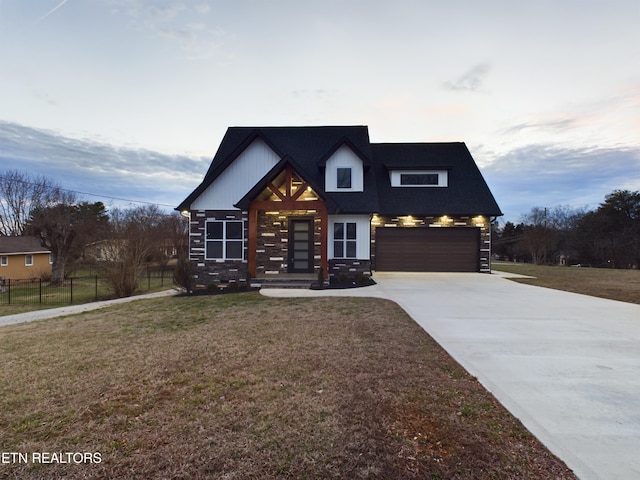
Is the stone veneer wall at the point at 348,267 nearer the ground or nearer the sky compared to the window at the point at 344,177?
nearer the ground

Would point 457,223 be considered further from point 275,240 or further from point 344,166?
point 275,240

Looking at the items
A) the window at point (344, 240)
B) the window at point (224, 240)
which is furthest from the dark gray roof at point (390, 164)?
the window at point (224, 240)

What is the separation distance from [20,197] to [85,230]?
51.5 ft

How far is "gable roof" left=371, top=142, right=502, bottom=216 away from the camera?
16.0m

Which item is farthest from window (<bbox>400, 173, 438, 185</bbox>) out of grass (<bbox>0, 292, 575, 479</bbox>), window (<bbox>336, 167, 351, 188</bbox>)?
grass (<bbox>0, 292, 575, 479</bbox>)

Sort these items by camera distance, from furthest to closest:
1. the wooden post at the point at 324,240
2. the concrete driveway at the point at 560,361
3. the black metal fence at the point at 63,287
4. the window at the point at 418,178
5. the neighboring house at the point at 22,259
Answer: the neighboring house at the point at 22,259 → the black metal fence at the point at 63,287 → the window at the point at 418,178 → the wooden post at the point at 324,240 → the concrete driveway at the point at 560,361

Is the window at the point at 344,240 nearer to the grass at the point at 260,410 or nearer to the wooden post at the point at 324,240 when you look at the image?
the wooden post at the point at 324,240

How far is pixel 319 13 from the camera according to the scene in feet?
37.6

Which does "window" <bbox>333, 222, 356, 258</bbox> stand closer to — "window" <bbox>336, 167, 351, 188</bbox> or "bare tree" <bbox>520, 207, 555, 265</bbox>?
"window" <bbox>336, 167, 351, 188</bbox>

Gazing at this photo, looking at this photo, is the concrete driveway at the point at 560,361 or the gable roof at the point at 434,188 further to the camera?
the gable roof at the point at 434,188

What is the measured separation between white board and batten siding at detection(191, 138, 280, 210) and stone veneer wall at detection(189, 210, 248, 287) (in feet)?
1.00

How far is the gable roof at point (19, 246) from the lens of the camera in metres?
25.1

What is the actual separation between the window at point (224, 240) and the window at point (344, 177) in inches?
199

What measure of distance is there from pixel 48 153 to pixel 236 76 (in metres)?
30.8
